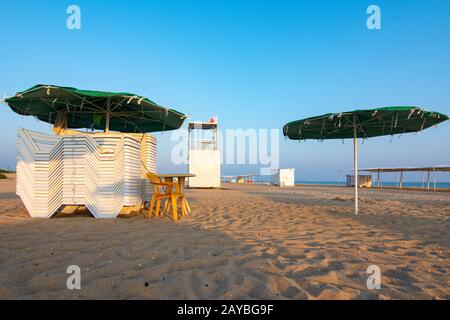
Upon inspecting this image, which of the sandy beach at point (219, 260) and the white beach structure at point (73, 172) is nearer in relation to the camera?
the sandy beach at point (219, 260)

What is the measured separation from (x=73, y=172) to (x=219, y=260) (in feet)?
12.6

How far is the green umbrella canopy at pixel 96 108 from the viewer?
532cm

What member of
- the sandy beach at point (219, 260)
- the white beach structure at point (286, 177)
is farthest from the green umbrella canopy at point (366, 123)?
the white beach structure at point (286, 177)

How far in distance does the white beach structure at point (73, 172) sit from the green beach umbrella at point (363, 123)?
4.43 m

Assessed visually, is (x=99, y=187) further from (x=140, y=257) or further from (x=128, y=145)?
(x=140, y=257)

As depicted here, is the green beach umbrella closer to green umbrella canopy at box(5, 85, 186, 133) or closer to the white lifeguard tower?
green umbrella canopy at box(5, 85, 186, 133)

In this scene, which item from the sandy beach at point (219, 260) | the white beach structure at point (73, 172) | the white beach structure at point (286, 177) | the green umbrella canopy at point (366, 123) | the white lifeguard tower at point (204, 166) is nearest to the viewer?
the sandy beach at point (219, 260)

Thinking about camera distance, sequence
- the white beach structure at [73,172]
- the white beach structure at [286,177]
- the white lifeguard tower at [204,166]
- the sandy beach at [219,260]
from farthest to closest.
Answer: the white beach structure at [286,177]
the white lifeguard tower at [204,166]
the white beach structure at [73,172]
the sandy beach at [219,260]

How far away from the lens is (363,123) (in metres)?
6.79

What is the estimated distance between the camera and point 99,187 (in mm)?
5273

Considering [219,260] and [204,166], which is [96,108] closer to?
[219,260]

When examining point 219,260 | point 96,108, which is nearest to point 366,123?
point 219,260

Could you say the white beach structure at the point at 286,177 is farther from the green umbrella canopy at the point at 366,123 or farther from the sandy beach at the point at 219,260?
the sandy beach at the point at 219,260

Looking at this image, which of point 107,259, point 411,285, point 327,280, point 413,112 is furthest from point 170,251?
point 413,112
